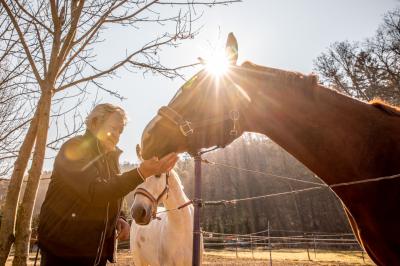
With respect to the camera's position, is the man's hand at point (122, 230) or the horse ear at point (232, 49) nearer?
the horse ear at point (232, 49)

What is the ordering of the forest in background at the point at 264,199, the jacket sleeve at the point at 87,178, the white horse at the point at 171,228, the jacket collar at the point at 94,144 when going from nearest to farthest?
the jacket sleeve at the point at 87,178 → the jacket collar at the point at 94,144 → the white horse at the point at 171,228 → the forest in background at the point at 264,199

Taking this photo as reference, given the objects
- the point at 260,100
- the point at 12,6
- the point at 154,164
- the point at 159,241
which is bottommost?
the point at 159,241

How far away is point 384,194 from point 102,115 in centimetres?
243

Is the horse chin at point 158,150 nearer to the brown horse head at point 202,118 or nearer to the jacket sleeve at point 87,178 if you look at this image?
the brown horse head at point 202,118

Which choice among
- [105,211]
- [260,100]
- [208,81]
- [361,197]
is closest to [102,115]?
[105,211]

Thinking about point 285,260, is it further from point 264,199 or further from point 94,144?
point 264,199

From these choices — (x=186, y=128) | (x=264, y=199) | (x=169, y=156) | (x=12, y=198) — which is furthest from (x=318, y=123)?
(x=264, y=199)

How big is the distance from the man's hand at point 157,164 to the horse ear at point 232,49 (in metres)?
0.80

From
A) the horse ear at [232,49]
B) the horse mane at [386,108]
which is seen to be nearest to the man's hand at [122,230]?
the horse ear at [232,49]

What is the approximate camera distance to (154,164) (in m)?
2.17

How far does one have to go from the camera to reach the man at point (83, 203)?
2.26m

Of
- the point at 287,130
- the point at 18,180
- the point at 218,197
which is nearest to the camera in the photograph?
the point at 287,130

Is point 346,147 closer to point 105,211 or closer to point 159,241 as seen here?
point 105,211

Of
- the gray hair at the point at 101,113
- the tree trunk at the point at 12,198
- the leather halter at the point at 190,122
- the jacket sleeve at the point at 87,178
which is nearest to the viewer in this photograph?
the leather halter at the point at 190,122
